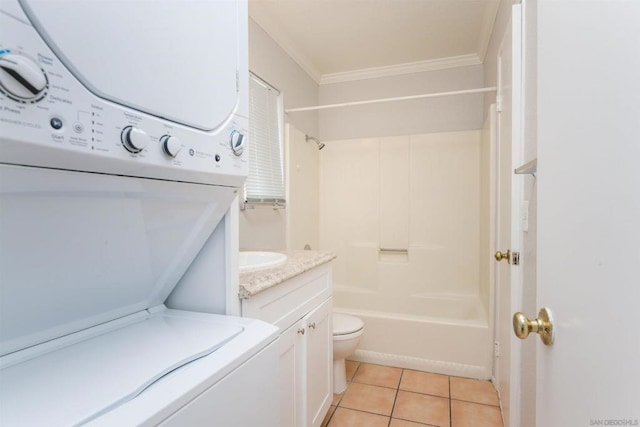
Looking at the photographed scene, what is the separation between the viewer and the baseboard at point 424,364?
87.2 inches

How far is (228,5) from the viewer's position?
0.83 metres

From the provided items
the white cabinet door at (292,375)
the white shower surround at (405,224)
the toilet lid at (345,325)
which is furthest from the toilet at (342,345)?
the white cabinet door at (292,375)

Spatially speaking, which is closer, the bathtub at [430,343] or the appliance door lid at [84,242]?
the appliance door lid at [84,242]

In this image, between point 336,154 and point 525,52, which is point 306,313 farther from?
point 336,154

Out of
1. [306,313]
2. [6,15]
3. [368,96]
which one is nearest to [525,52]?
[306,313]

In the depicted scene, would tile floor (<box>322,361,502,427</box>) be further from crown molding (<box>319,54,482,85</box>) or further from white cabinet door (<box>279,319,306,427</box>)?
crown molding (<box>319,54,482,85</box>)

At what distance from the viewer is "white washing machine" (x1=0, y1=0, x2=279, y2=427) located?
1.55ft

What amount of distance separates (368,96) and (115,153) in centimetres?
296

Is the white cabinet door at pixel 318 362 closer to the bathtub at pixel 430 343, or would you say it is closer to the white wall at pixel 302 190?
the bathtub at pixel 430 343

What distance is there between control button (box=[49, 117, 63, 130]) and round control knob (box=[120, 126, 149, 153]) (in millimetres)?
93

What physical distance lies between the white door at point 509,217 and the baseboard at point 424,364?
6.9 inches

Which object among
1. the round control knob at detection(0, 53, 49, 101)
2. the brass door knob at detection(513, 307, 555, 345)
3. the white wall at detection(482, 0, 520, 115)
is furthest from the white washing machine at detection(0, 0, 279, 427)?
the white wall at detection(482, 0, 520, 115)

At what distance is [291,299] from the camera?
128cm

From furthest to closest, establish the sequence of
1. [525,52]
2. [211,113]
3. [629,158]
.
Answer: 1. [525,52]
2. [211,113]
3. [629,158]
